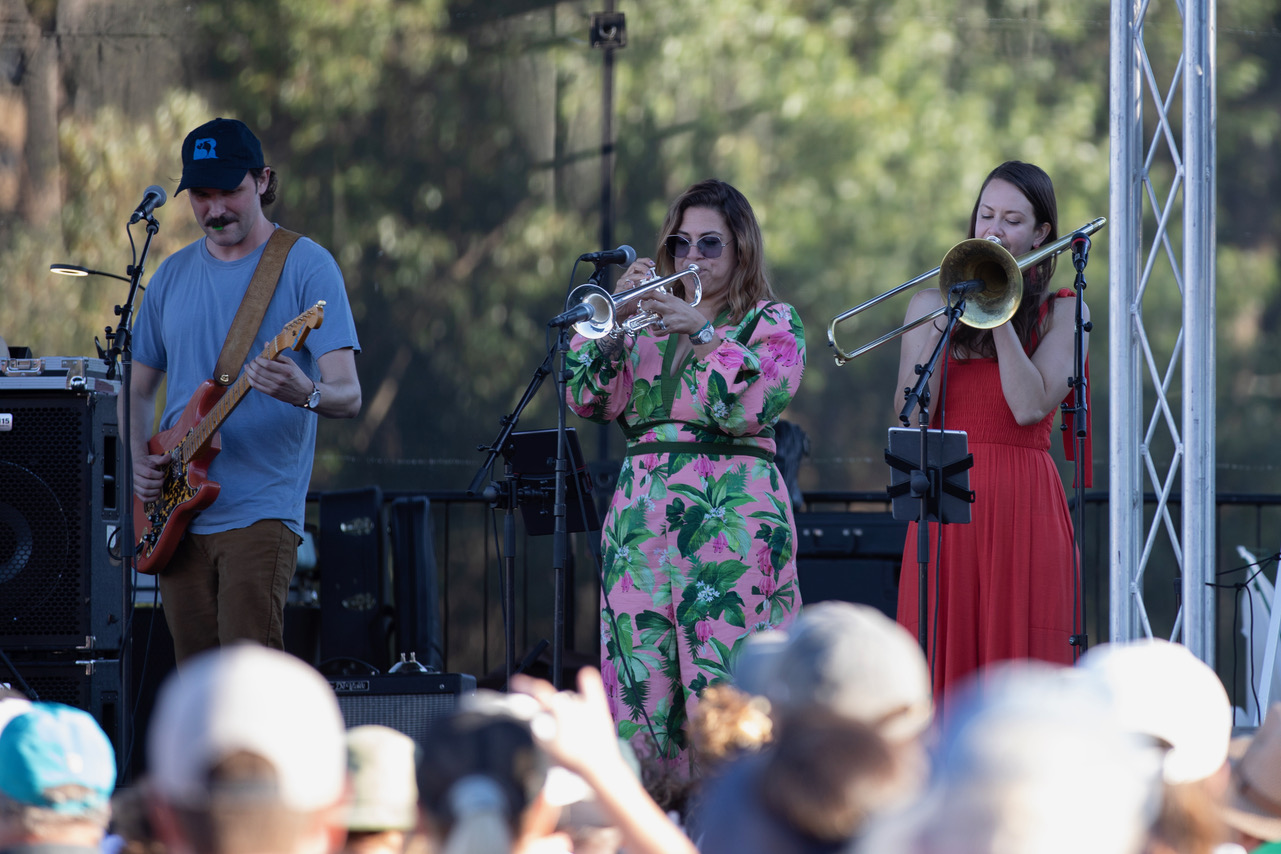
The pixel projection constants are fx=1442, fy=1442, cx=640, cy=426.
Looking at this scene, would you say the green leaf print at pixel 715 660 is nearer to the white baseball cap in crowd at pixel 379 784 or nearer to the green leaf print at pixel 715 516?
the green leaf print at pixel 715 516

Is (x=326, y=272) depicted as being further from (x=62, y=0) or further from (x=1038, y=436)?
(x=62, y=0)

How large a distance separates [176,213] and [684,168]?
8.78 feet

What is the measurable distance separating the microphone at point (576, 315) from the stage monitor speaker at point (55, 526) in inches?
58.1

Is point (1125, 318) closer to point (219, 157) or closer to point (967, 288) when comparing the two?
point (967, 288)

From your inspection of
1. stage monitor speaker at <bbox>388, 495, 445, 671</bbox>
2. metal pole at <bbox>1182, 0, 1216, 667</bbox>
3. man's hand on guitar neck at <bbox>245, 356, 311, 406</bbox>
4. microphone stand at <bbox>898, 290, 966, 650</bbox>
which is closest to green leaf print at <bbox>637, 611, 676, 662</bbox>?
microphone stand at <bbox>898, 290, 966, 650</bbox>

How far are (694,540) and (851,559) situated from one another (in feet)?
8.51

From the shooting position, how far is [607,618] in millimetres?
3783

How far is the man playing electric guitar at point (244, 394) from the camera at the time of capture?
12.5ft

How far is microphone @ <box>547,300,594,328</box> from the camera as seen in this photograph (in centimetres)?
375

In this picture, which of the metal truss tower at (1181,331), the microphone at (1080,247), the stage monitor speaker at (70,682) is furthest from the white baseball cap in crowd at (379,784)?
the metal truss tower at (1181,331)

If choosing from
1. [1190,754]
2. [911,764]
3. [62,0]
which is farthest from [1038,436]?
[62,0]

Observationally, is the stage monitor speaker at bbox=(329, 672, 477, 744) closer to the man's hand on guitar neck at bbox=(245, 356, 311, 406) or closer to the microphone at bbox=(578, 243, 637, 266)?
the man's hand on guitar neck at bbox=(245, 356, 311, 406)

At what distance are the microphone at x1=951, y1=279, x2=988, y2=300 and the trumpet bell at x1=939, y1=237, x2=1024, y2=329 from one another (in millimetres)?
12

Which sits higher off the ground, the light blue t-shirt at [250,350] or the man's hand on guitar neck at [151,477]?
the light blue t-shirt at [250,350]
